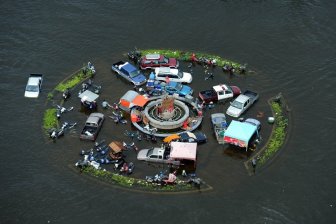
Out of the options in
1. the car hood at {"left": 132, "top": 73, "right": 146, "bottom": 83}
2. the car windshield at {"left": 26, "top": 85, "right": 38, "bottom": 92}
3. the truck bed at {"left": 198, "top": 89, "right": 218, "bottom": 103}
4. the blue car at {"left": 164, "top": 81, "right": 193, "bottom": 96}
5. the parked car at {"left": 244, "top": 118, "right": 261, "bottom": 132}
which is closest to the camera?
the parked car at {"left": 244, "top": 118, "right": 261, "bottom": 132}

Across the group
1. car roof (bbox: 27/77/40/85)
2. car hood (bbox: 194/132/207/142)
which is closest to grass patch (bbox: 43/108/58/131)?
car roof (bbox: 27/77/40/85)

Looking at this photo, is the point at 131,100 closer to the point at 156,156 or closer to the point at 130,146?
the point at 130,146

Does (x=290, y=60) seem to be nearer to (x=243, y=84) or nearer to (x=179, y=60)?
(x=243, y=84)

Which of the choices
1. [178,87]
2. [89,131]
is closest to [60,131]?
[89,131]

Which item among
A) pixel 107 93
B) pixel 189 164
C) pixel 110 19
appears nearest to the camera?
pixel 189 164

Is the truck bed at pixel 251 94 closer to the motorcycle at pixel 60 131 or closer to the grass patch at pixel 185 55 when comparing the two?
the grass patch at pixel 185 55

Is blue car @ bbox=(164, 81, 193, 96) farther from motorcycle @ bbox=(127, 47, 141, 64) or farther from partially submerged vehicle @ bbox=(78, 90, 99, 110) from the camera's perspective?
partially submerged vehicle @ bbox=(78, 90, 99, 110)

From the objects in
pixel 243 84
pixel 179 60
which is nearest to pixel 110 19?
pixel 179 60
